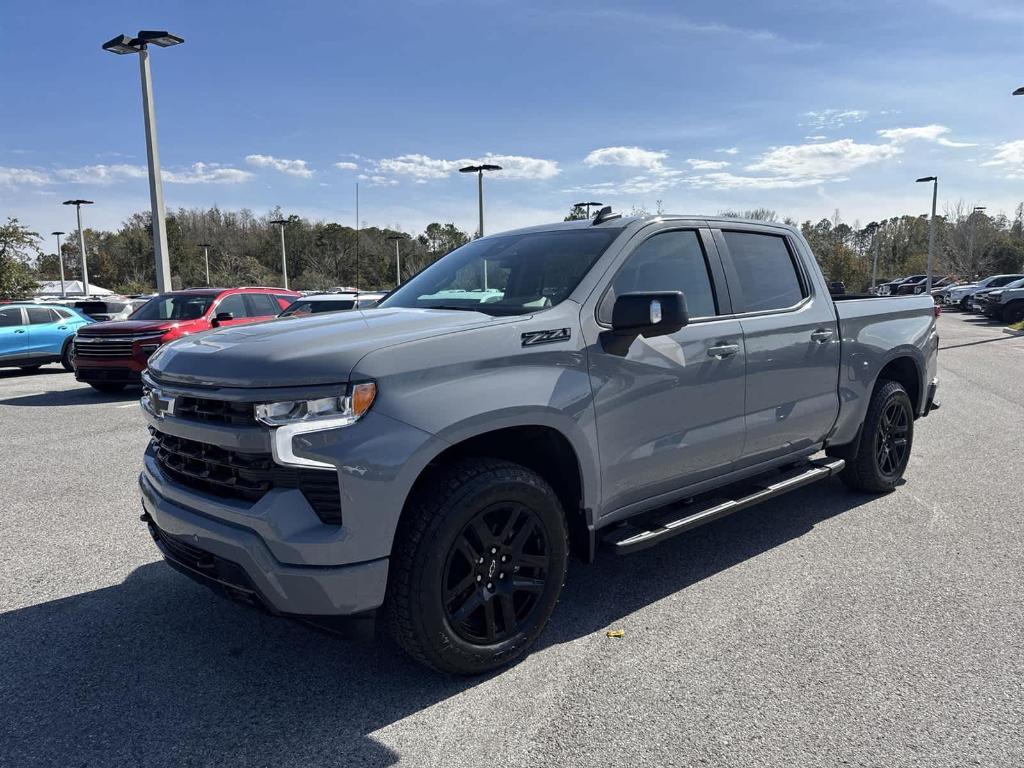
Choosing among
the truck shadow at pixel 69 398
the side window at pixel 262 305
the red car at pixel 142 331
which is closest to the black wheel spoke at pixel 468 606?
the red car at pixel 142 331

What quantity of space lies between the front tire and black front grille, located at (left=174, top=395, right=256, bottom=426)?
701 millimetres

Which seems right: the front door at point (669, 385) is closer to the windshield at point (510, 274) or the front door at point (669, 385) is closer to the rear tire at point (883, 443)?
the windshield at point (510, 274)

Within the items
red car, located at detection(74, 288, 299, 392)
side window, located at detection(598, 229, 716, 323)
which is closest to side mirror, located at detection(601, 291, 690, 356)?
side window, located at detection(598, 229, 716, 323)

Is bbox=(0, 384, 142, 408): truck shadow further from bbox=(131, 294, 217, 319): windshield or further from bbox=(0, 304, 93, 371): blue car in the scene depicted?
bbox=(0, 304, 93, 371): blue car

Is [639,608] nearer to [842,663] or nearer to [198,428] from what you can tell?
[842,663]

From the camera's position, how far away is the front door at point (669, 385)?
3.36 m

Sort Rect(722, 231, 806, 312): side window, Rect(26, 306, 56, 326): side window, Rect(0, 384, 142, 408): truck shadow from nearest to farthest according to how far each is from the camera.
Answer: Rect(722, 231, 806, 312): side window → Rect(0, 384, 142, 408): truck shadow → Rect(26, 306, 56, 326): side window

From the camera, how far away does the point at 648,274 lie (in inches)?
147

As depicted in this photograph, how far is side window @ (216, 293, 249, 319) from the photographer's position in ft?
41.3

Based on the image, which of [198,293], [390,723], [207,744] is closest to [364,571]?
[390,723]

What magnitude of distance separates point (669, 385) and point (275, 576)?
78.0 inches

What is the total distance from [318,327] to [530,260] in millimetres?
1227

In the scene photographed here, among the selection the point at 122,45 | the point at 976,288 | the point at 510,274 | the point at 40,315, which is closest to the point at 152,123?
the point at 122,45

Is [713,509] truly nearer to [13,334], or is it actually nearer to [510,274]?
[510,274]
